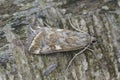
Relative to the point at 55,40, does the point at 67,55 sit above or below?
below

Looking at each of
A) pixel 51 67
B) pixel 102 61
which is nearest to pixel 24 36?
pixel 51 67

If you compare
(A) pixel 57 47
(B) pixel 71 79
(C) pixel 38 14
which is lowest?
(B) pixel 71 79

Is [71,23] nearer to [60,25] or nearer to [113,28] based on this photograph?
[60,25]
